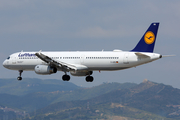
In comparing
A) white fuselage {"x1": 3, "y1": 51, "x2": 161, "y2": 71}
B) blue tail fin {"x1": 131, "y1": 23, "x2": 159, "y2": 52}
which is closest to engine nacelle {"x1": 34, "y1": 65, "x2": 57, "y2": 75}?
white fuselage {"x1": 3, "y1": 51, "x2": 161, "y2": 71}

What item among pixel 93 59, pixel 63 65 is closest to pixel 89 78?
pixel 93 59

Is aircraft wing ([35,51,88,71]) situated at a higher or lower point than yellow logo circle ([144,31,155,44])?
lower

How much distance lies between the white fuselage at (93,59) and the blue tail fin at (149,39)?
1302mm

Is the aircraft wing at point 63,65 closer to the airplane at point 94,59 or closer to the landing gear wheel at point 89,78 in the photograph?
the airplane at point 94,59

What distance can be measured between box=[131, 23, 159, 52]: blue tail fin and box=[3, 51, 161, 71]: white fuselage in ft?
4.27

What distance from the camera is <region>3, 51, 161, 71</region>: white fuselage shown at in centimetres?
5850

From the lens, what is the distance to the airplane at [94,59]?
58562mm

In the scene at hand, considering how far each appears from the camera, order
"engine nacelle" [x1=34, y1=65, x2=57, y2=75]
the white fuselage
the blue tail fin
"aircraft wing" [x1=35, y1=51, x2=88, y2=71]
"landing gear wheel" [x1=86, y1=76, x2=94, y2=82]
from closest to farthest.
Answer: the white fuselage → the blue tail fin → "aircraft wing" [x1=35, y1=51, x2=88, y2=71] → "engine nacelle" [x1=34, y1=65, x2=57, y2=75] → "landing gear wheel" [x1=86, y1=76, x2=94, y2=82]

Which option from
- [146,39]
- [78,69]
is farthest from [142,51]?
[78,69]

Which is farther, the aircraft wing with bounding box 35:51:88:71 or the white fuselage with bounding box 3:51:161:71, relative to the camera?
the aircraft wing with bounding box 35:51:88:71

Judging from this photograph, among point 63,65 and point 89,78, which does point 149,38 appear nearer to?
point 89,78

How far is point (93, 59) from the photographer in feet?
199

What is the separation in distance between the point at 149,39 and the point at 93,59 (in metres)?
10.3

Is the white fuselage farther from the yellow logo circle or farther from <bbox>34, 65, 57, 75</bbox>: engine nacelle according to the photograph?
<bbox>34, 65, 57, 75</bbox>: engine nacelle
